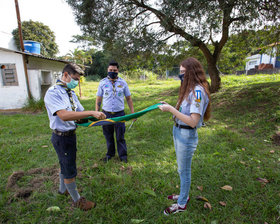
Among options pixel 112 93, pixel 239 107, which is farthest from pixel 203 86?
pixel 239 107

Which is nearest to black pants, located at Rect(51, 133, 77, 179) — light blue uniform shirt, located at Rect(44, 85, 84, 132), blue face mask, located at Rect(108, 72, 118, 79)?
light blue uniform shirt, located at Rect(44, 85, 84, 132)

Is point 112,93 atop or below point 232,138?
atop

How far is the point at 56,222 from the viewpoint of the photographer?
7.41 ft

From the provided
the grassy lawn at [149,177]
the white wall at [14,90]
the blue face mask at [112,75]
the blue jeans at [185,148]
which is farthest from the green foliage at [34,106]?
the blue jeans at [185,148]

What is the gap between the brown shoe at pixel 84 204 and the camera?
2.41 metres

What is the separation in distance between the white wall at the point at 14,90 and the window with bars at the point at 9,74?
0.17 meters

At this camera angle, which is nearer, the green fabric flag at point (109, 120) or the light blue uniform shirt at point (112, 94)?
the green fabric flag at point (109, 120)

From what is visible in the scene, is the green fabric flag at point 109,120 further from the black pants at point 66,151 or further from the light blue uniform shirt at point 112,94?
the light blue uniform shirt at point 112,94

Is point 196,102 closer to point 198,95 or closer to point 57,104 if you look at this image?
point 198,95

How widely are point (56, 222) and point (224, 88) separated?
32.0 ft

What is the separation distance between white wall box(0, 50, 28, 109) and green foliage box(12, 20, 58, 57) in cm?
2191

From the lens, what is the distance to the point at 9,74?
9289mm

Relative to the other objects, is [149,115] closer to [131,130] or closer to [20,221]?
[131,130]

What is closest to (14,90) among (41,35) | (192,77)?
(192,77)
